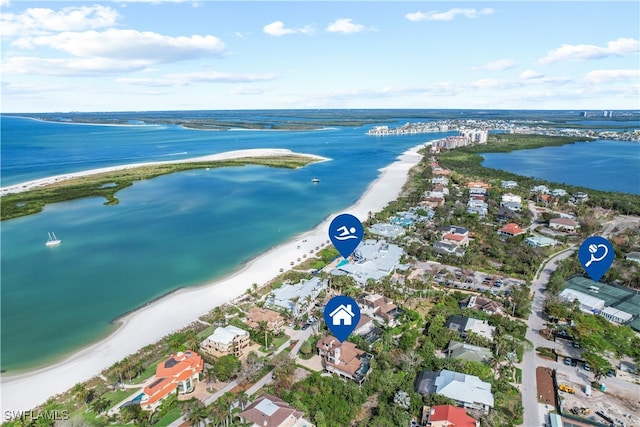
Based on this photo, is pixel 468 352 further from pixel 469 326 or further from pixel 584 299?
pixel 584 299

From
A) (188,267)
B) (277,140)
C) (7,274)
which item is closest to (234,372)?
(188,267)

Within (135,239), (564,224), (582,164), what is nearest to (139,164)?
(135,239)

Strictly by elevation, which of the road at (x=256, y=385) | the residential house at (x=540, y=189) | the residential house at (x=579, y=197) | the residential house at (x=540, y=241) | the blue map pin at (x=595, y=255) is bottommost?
the road at (x=256, y=385)

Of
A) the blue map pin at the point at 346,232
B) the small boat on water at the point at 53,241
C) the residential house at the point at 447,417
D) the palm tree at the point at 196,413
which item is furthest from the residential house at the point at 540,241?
the small boat on water at the point at 53,241

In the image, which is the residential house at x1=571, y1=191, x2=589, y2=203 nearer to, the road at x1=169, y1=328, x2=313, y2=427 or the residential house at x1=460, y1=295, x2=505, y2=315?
the residential house at x1=460, y1=295, x2=505, y2=315

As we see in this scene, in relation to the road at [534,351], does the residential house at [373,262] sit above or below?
above

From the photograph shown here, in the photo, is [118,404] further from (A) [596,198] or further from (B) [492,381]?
(A) [596,198]

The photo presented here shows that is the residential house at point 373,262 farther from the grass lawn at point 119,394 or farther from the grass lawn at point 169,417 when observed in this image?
the grass lawn at point 119,394
